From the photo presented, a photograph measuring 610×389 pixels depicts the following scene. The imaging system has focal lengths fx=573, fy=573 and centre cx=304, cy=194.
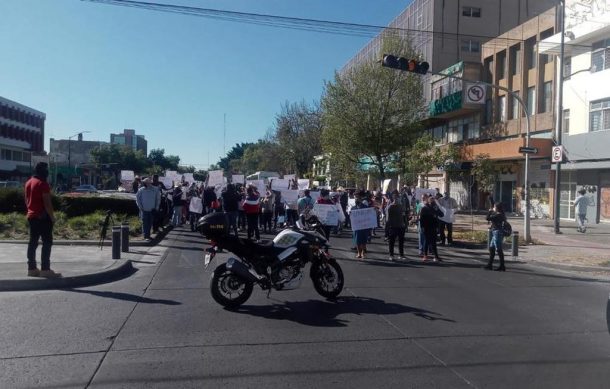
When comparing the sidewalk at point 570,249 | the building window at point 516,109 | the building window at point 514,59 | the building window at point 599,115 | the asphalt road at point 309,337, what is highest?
the building window at point 514,59

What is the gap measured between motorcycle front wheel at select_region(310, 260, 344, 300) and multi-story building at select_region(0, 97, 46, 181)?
68.6 metres

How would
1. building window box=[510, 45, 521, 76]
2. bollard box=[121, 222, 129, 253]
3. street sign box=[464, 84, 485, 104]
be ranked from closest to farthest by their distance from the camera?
bollard box=[121, 222, 129, 253], street sign box=[464, 84, 485, 104], building window box=[510, 45, 521, 76]

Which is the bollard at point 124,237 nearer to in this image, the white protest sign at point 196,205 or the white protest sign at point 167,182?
the white protest sign at point 196,205

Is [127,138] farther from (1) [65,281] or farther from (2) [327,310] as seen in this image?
(2) [327,310]

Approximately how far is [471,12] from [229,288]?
46.3 metres

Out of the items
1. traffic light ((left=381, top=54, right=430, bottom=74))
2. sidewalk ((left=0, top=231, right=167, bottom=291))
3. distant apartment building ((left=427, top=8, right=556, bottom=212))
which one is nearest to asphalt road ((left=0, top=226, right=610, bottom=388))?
sidewalk ((left=0, top=231, right=167, bottom=291))

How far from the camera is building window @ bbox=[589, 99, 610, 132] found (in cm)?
2727

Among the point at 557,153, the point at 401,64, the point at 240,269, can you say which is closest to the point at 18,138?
the point at 401,64

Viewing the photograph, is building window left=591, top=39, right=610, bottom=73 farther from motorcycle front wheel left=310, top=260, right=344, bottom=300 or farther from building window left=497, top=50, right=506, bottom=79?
motorcycle front wheel left=310, top=260, right=344, bottom=300

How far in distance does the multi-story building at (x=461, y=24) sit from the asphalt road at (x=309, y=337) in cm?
3935

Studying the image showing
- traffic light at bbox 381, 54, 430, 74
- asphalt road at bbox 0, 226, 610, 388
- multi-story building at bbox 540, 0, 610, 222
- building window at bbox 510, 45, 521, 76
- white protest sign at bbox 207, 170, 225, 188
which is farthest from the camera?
building window at bbox 510, 45, 521, 76

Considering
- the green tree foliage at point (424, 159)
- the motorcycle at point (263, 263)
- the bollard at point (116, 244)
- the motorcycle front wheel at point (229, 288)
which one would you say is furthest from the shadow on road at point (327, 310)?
the green tree foliage at point (424, 159)

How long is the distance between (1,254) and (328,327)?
350 inches

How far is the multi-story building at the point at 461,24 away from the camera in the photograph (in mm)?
47406
